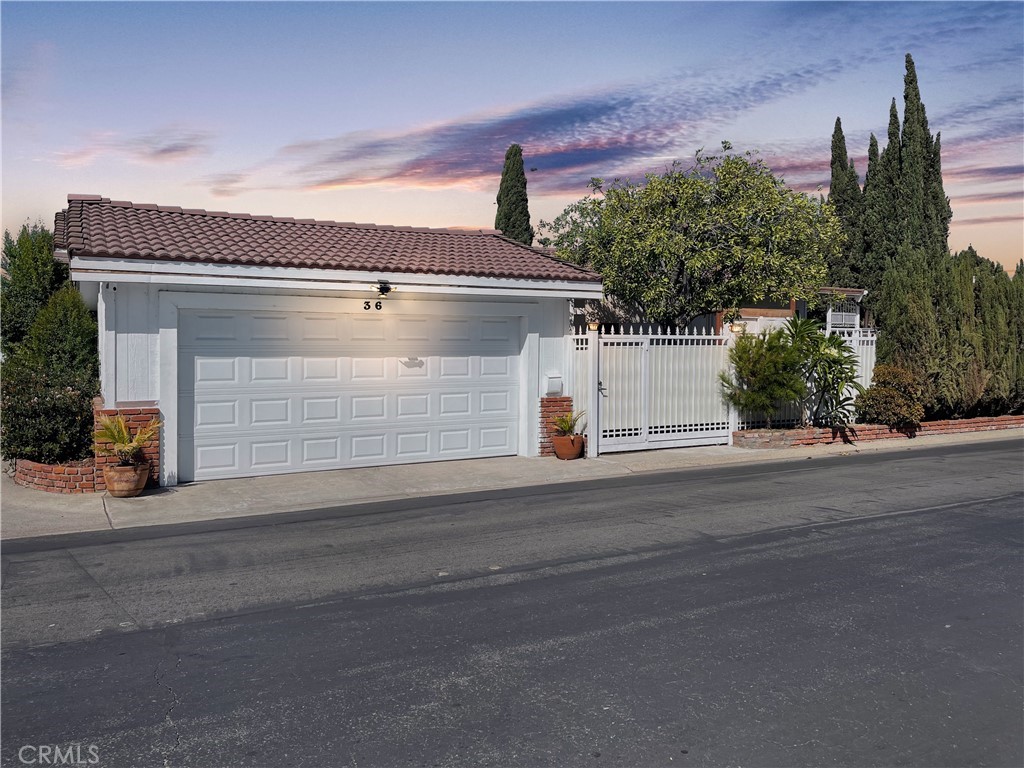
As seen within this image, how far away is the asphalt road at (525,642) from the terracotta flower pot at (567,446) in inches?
173

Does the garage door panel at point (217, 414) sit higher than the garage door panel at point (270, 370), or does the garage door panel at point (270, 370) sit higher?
the garage door panel at point (270, 370)

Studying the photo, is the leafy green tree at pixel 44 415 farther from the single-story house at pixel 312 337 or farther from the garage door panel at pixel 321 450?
the garage door panel at pixel 321 450

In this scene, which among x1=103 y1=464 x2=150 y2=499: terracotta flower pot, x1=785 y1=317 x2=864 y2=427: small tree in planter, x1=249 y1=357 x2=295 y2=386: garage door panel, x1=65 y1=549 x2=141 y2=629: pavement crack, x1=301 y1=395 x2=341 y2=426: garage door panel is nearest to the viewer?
x1=65 y1=549 x2=141 y2=629: pavement crack

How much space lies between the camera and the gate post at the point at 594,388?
15062 mm

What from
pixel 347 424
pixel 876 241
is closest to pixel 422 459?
pixel 347 424

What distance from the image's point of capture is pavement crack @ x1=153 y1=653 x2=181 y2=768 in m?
4.29

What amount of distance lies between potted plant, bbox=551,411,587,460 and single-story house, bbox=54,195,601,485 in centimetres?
28

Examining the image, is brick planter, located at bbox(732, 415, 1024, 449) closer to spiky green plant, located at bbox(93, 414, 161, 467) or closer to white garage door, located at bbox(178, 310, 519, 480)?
white garage door, located at bbox(178, 310, 519, 480)

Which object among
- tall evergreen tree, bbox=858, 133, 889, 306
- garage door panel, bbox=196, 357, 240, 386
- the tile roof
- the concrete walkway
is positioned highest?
tall evergreen tree, bbox=858, 133, 889, 306

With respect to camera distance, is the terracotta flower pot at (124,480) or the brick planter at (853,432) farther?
the brick planter at (853,432)

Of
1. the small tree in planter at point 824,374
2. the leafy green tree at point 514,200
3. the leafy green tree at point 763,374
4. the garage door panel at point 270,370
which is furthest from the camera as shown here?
the leafy green tree at point 514,200

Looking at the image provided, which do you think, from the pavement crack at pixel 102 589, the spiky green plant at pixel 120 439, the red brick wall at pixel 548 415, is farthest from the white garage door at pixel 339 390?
the pavement crack at pixel 102 589

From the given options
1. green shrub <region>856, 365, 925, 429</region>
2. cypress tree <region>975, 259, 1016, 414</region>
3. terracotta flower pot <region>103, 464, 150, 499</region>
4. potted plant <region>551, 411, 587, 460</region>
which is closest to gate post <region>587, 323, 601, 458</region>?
potted plant <region>551, 411, 587, 460</region>

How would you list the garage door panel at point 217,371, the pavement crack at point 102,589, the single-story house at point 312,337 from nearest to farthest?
the pavement crack at point 102,589, the single-story house at point 312,337, the garage door panel at point 217,371
